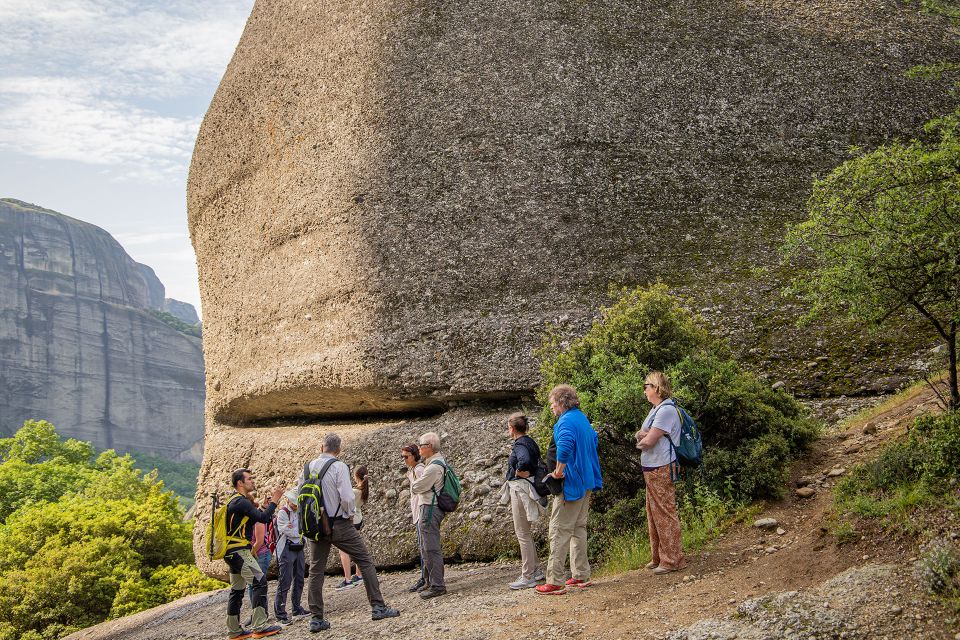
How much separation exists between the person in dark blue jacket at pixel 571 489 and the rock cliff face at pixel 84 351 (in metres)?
117

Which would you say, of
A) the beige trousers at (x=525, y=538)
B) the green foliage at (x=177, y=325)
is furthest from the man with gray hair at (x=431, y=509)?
the green foliage at (x=177, y=325)

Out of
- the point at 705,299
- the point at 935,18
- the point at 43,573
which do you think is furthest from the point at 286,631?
the point at 935,18

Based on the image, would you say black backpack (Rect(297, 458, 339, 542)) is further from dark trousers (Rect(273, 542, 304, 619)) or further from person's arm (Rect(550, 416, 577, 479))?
person's arm (Rect(550, 416, 577, 479))

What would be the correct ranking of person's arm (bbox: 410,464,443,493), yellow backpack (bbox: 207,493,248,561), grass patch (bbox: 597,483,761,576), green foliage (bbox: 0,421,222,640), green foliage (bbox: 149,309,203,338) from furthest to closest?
1. green foliage (bbox: 149,309,203,338)
2. green foliage (bbox: 0,421,222,640)
3. person's arm (bbox: 410,464,443,493)
4. yellow backpack (bbox: 207,493,248,561)
5. grass patch (bbox: 597,483,761,576)

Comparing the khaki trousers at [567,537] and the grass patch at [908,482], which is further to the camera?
the khaki trousers at [567,537]

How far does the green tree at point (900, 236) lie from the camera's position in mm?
7672

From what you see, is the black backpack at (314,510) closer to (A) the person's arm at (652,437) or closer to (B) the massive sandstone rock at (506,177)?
→ (A) the person's arm at (652,437)

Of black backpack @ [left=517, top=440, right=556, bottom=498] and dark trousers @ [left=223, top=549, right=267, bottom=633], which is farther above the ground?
black backpack @ [left=517, top=440, right=556, bottom=498]

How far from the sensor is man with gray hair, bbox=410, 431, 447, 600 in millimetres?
8664

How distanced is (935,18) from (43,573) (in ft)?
86.2

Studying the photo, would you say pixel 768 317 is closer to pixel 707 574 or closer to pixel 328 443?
pixel 707 574

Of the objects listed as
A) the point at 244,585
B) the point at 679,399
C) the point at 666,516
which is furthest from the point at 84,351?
the point at 666,516

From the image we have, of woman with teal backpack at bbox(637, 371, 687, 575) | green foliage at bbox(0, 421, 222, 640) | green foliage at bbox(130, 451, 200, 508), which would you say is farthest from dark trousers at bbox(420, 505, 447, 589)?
green foliage at bbox(130, 451, 200, 508)

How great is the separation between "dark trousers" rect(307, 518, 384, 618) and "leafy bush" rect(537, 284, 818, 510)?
3.01m
